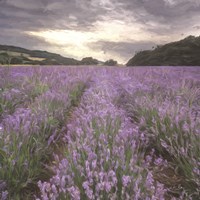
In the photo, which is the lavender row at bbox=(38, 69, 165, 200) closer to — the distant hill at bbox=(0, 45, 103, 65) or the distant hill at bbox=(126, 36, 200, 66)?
the distant hill at bbox=(0, 45, 103, 65)

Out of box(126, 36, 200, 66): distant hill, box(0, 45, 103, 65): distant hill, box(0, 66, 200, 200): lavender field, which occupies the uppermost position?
box(126, 36, 200, 66): distant hill

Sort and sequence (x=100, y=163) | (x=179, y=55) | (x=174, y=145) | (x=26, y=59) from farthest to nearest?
(x=179, y=55) < (x=26, y=59) < (x=174, y=145) < (x=100, y=163)

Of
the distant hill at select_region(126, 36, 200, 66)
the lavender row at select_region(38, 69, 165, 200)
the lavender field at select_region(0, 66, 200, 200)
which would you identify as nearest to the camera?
the lavender row at select_region(38, 69, 165, 200)

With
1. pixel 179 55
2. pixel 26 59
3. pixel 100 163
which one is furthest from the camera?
pixel 179 55

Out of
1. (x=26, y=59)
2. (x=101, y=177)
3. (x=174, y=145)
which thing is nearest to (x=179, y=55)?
Answer: (x=26, y=59)

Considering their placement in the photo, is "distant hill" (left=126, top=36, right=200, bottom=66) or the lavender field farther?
"distant hill" (left=126, top=36, right=200, bottom=66)

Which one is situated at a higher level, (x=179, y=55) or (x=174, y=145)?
(x=179, y=55)

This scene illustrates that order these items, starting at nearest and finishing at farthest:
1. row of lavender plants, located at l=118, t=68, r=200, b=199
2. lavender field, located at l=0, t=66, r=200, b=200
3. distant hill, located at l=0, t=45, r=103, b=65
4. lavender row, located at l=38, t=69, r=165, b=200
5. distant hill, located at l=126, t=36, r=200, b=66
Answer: lavender row, located at l=38, t=69, r=165, b=200, lavender field, located at l=0, t=66, r=200, b=200, row of lavender plants, located at l=118, t=68, r=200, b=199, distant hill, located at l=0, t=45, r=103, b=65, distant hill, located at l=126, t=36, r=200, b=66

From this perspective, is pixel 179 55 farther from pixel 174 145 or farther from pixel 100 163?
pixel 100 163

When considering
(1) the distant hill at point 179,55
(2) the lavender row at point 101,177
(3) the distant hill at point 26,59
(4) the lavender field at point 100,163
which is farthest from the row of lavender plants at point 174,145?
(1) the distant hill at point 179,55

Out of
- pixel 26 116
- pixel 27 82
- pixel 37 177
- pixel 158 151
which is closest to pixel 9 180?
pixel 37 177

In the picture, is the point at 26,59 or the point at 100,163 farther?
the point at 26,59

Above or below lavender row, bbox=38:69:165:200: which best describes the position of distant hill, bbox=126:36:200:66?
above

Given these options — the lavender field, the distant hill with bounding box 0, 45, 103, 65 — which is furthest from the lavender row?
the distant hill with bounding box 0, 45, 103, 65
